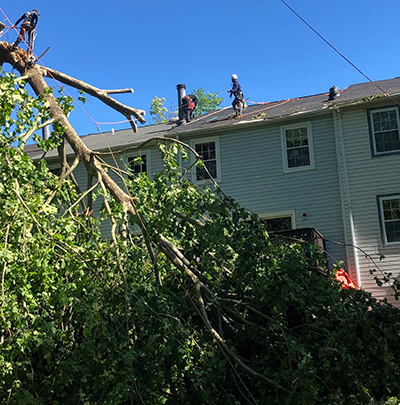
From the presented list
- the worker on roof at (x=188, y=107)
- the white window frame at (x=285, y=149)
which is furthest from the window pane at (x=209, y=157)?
the worker on roof at (x=188, y=107)

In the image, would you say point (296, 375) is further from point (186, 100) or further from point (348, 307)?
point (186, 100)

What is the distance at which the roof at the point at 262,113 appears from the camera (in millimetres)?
13698

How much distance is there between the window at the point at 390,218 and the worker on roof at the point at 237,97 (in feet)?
15.7

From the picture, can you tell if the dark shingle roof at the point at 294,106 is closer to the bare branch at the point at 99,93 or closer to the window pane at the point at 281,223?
the window pane at the point at 281,223

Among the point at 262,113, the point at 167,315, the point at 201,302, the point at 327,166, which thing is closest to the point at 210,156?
the point at 262,113

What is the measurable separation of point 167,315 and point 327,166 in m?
9.86

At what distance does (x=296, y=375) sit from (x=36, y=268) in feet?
7.60

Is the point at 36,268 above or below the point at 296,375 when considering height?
above

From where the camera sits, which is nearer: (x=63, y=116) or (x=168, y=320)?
(x=168, y=320)

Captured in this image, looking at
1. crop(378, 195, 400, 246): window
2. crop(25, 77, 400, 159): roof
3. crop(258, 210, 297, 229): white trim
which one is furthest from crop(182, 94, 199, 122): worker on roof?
crop(378, 195, 400, 246): window

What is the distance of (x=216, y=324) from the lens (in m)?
5.56

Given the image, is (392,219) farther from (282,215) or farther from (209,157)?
(209,157)

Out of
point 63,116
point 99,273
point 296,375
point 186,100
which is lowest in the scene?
point 296,375

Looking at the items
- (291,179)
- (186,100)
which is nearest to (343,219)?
(291,179)
